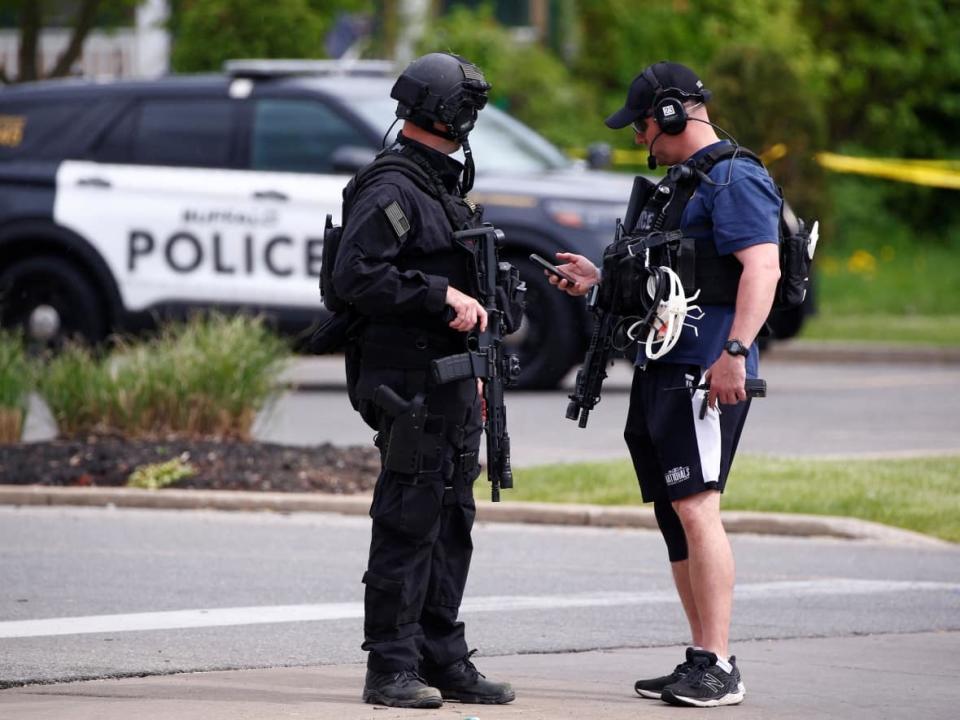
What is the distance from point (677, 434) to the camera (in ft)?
19.6

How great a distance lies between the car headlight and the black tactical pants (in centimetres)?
866

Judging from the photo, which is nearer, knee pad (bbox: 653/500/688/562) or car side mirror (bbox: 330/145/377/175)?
knee pad (bbox: 653/500/688/562)

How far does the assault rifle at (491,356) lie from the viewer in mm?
5773

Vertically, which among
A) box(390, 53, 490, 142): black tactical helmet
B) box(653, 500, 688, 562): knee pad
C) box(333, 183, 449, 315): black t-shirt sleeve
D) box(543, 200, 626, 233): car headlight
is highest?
box(390, 53, 490, 142): black tactical helmet

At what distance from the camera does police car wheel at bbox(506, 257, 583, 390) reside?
47.3 ft

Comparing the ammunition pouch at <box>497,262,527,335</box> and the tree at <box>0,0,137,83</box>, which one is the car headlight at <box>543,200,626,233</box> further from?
the tree at <box>0,0,137,83</box>

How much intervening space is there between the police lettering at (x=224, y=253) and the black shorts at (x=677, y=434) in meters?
8.94

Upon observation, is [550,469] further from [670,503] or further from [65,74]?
[65,74]

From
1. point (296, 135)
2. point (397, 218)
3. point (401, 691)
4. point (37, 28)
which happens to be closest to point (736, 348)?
point (397, 218)

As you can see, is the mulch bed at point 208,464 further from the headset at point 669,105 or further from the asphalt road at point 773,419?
the headset at point 669,105

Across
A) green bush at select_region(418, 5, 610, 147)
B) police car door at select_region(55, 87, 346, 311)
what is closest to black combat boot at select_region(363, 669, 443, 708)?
police car door at select_region(55, 87, 346, 311)

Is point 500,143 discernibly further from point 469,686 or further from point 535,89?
point 535,89

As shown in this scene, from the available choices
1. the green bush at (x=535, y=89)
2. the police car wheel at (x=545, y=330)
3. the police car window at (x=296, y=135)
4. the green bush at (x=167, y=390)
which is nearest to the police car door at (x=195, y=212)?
the police car window at (x=296, y=135)

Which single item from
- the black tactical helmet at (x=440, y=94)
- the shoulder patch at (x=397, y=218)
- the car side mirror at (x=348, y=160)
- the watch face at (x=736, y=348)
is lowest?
the car side mirror at (x=348, y=160)
